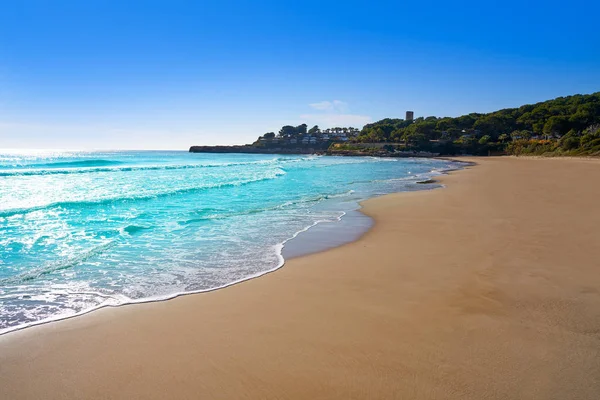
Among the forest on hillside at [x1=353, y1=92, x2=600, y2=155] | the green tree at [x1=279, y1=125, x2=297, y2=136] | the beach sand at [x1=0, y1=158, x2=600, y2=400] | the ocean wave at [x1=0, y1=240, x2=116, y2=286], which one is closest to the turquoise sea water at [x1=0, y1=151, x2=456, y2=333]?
the ocean wave at [x1=0, y1=240, x2=116, y2=286]

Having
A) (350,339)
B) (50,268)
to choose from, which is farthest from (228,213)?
(350,339)

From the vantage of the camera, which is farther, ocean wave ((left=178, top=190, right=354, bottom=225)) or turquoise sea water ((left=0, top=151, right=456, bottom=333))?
ocean wave ((left=178, top=190, right=354, bottom=225))

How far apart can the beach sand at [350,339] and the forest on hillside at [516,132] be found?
5809 centimetres

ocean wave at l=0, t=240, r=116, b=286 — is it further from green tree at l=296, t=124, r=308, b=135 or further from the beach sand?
green tree at l=296, t=124, r=308, b=135

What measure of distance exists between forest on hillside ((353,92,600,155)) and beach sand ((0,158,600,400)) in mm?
58095

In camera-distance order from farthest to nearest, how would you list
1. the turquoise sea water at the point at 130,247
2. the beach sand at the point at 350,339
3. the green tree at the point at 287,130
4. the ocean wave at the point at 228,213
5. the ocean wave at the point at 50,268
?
1. the green tree at the point at 287,130
2. the ocean wave at the point at 228,213
3. the ocean wave at the point at 50,268
4. the turquoise sea water at the point at 130,247
5. the beach sand at the point at 350,339

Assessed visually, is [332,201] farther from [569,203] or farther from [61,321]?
[61,321]

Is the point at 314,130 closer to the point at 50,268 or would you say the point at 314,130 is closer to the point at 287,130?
the point at 287,130

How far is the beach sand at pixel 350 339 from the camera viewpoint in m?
2.79

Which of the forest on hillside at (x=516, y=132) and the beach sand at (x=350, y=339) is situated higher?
the forest on hillside at (x=516, y=132)

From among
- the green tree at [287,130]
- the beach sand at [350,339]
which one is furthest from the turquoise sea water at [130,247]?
the green tree at [287,130]

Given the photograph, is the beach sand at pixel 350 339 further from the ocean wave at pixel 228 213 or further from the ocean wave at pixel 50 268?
the ocean wave at pixel 228 213

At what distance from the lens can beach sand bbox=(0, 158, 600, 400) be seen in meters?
2.79

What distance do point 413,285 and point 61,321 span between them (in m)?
4.46
